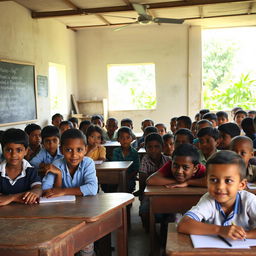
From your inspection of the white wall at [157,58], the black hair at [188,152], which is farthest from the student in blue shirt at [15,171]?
the white wall at [157,58]

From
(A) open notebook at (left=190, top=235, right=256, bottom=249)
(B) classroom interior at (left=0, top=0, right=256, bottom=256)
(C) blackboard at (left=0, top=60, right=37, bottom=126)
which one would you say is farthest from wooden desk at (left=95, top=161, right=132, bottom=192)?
(B) classroom interior at (left=0, top=0, right=256, bottom=256)

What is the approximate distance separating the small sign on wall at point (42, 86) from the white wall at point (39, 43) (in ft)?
0.26

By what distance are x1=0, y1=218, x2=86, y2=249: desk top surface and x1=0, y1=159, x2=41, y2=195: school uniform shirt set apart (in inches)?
20.3

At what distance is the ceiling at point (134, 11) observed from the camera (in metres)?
5.70

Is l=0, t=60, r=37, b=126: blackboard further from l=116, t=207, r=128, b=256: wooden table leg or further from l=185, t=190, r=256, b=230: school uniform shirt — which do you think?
l=185, t=190, r=256, b=230: school uniform shirt

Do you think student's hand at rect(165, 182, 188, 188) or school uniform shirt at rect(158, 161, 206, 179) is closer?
student's hand at rect(165, 182, 188, 188)

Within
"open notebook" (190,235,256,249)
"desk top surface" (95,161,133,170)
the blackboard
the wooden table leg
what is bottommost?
the wooden table leg

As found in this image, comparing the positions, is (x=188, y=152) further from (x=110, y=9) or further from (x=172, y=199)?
(x=110, y=9)

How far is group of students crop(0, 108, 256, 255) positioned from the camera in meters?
1.40

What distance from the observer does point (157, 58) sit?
8.23 metres

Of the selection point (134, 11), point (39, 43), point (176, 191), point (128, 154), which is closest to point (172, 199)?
point (176, 191)

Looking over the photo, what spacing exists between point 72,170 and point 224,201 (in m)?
1.04

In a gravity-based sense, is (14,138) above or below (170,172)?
above

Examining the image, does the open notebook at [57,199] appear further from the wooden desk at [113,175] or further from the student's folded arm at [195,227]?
the wooden desk at [113,175]
